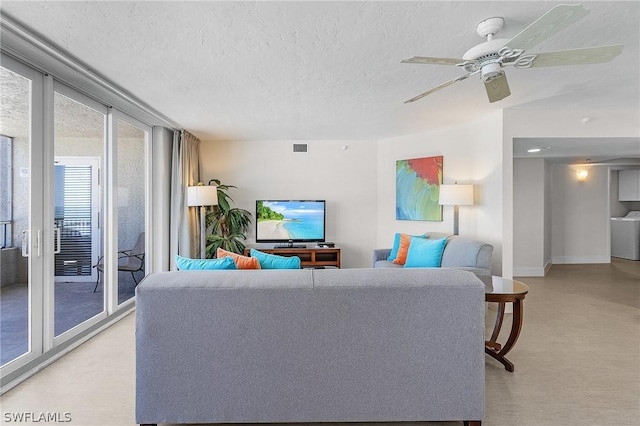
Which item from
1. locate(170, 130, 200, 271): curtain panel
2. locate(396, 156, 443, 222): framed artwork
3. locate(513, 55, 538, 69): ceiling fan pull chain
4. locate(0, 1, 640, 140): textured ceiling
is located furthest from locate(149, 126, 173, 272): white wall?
locate(513, 55, 538, 69): ceiling fan pull chain

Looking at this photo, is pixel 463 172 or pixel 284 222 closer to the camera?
pixel 463 172

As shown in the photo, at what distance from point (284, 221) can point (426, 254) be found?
2413 millimetres

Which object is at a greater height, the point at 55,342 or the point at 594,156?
the point at 594,156

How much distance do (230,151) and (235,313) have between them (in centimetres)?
431

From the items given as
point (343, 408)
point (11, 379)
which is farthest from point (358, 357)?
point (11, 379)

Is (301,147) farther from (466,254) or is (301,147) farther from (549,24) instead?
(549,24)

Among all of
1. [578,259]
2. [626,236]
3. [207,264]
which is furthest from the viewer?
[626,236]

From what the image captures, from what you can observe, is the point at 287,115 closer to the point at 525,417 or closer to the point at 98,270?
the point at 98,270

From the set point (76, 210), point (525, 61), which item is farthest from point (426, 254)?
point (76, 210)

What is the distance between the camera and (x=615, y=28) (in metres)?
2.09

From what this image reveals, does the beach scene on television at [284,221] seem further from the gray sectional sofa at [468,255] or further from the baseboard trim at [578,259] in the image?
the baseboard trim at [578,259]

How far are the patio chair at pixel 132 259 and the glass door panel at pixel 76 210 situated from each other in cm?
26

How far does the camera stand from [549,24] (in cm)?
155

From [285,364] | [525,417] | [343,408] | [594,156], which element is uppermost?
[594,156]
